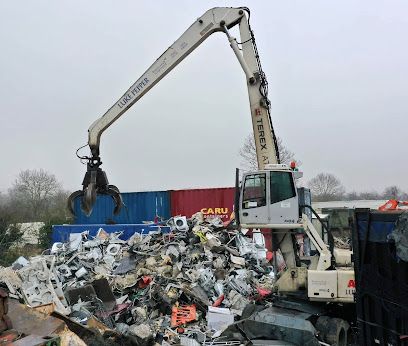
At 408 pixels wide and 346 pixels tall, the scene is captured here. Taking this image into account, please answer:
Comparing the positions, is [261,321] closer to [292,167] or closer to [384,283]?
[292,167]

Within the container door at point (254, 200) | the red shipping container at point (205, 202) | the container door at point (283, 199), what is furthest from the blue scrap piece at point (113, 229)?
the container door at point (283, 199)

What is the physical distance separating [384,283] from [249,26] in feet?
19.4

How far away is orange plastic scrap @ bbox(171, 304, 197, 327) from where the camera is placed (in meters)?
8.48

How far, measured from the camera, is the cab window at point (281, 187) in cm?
722

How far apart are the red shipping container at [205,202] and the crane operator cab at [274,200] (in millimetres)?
12101

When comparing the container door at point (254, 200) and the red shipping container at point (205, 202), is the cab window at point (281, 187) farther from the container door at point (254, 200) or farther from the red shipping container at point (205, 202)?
the red shipping container at point (205, 202)

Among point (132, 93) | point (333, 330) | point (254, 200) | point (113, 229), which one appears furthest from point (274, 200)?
point (113, 229)

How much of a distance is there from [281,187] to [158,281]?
4.17 m

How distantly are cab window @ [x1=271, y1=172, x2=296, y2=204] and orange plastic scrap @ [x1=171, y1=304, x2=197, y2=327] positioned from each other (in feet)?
9.69

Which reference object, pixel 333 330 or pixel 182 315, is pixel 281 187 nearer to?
pixel 333 330

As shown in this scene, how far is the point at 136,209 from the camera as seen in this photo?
846 inches

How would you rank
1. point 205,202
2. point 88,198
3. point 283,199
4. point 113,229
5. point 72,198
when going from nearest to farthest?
point 283,199, point 88,198, point 72,198, point 113,229, point 205,202

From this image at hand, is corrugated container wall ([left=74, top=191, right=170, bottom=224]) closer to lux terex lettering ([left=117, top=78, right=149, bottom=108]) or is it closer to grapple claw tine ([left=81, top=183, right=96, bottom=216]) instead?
lux terex lettering ([left=117, top=78, right=149, bottom=108])

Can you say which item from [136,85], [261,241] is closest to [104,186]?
[136,85]
